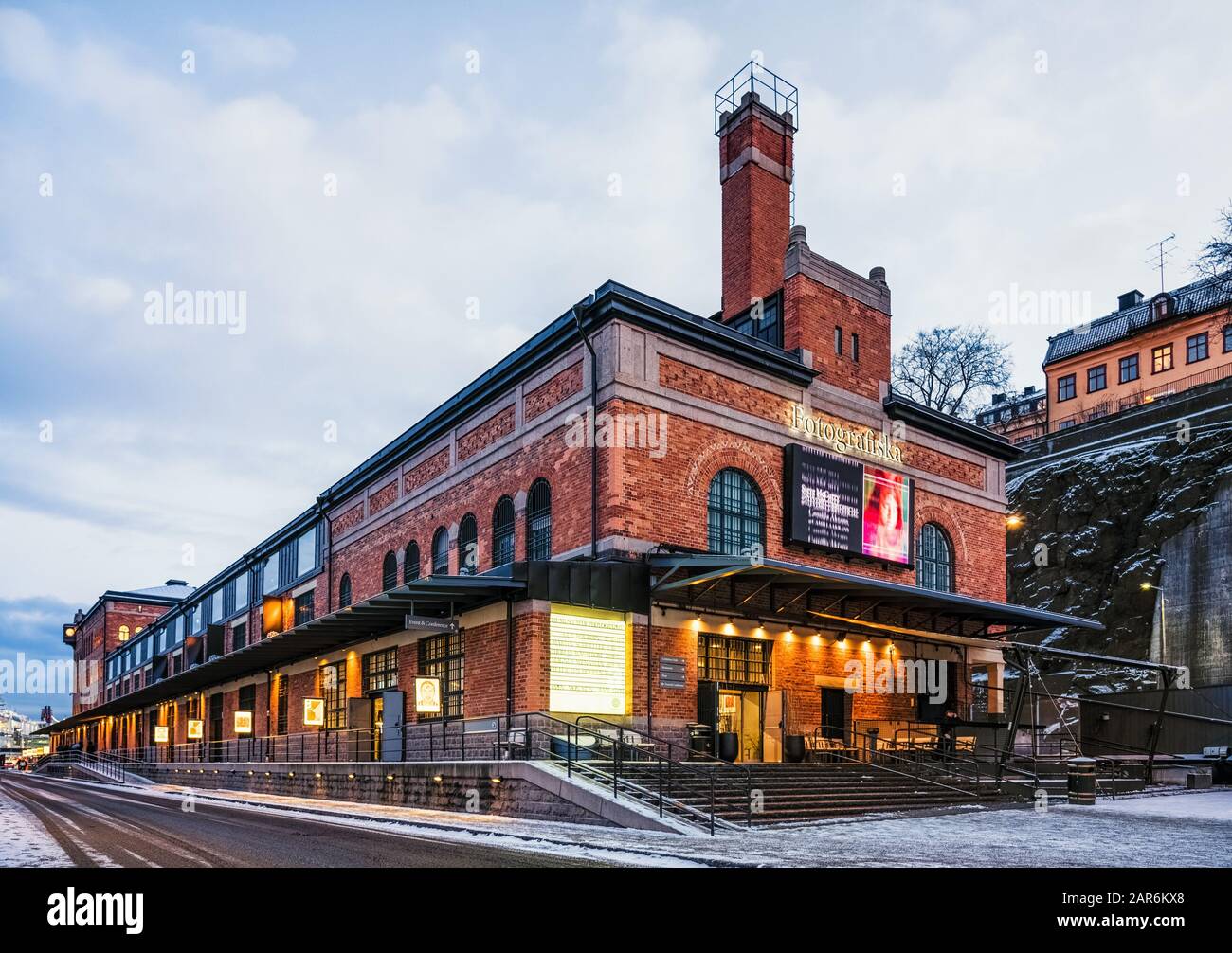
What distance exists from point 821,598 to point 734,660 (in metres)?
3.12

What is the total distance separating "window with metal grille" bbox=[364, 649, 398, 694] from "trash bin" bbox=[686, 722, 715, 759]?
960 cm

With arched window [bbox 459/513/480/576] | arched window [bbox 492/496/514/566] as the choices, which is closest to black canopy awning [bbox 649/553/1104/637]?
arched window [bbox 492/496/514/566]

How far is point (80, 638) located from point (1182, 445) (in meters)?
98.5

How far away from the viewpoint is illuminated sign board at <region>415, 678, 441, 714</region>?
23.7 m

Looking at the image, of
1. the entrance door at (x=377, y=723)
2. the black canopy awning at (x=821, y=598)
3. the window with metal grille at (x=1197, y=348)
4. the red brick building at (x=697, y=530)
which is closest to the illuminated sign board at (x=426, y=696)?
the red brick building at (x=697, y=530)

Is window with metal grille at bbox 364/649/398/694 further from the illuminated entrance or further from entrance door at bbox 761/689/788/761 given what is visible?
entrance door at bbox 761/689/788/761

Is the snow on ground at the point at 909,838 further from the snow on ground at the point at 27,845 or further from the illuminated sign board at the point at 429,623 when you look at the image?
the snow on ground at the point at 27,845

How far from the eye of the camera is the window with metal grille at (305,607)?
42375 mm

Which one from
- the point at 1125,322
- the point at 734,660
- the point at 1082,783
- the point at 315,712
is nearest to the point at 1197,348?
the point at 1125,322

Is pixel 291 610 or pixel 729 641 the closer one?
pixel 729 641

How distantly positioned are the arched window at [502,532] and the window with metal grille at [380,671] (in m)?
4.18
